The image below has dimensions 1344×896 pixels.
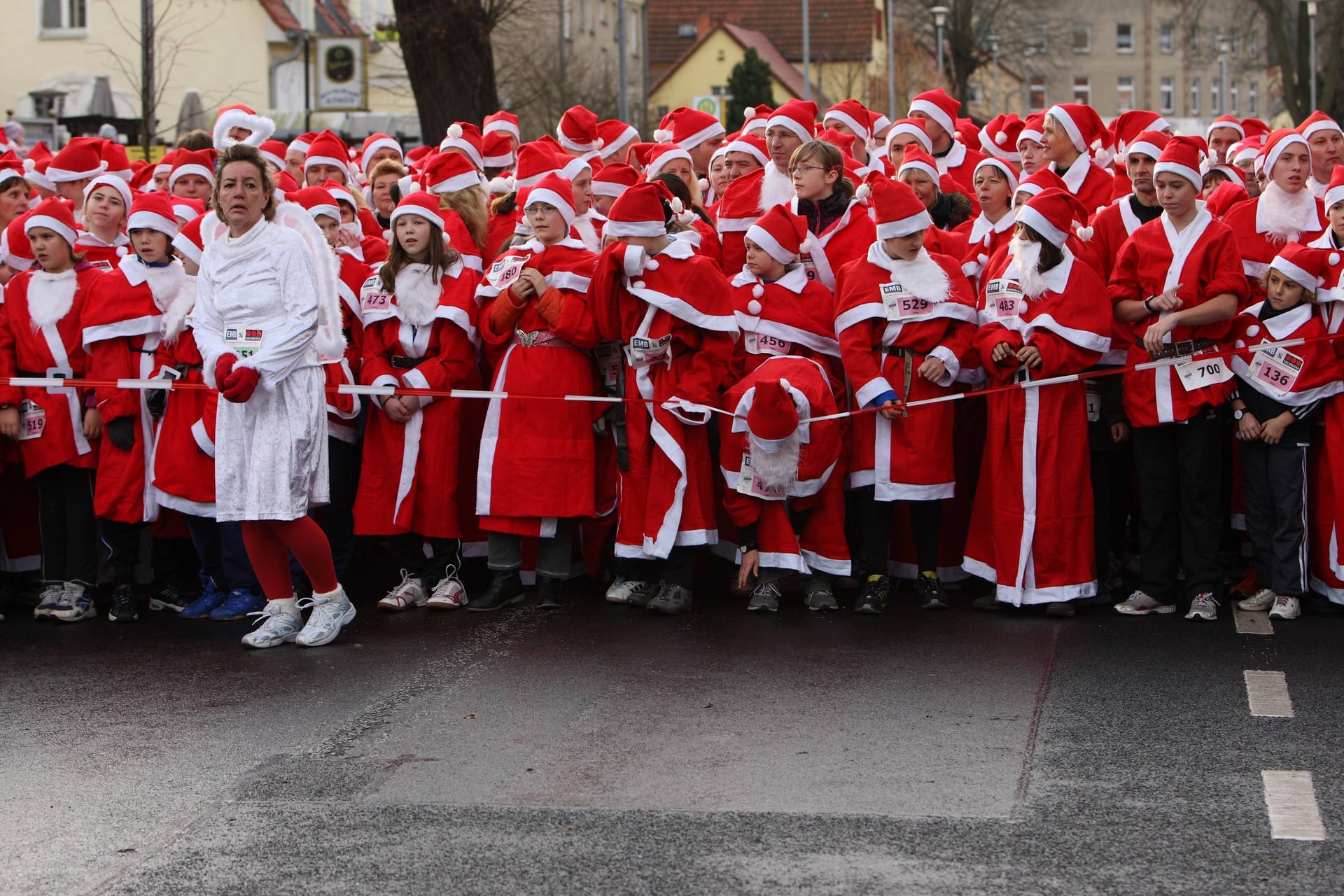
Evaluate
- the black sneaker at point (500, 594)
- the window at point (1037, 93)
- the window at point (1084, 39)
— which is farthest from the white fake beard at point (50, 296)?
the window at point (1084, 39)

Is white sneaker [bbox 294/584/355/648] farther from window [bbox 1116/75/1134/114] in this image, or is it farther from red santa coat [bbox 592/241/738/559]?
window [bbox 1116/75/1134/114]

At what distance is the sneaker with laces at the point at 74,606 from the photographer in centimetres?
834

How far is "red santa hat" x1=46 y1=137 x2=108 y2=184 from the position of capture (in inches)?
424

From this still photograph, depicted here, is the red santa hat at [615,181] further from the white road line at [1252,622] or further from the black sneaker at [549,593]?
the white road line at [1252,622]

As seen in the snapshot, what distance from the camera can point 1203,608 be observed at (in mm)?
7758

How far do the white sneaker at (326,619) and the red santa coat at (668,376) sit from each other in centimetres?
125

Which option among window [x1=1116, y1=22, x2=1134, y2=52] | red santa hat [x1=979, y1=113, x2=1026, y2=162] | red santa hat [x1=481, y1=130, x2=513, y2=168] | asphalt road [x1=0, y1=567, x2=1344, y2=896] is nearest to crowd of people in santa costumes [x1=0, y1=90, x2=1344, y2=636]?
asphalt road [x1=0, y1=567, x2=1344, y2=896]

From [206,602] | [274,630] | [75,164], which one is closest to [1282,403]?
[274,630]

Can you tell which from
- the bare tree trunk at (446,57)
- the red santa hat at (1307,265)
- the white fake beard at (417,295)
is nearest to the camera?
the red santa hat at (1307,265)

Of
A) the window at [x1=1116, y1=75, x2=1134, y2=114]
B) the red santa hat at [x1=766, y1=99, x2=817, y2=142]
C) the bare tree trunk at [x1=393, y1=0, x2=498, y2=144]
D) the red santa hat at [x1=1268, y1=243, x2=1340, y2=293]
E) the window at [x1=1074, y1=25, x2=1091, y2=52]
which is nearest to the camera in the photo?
the red santa hat at [x1=1268, y1=243, x2=1340, y2=293]

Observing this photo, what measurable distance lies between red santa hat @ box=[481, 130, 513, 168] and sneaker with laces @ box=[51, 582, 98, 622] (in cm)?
444

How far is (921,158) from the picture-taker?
9.09 meters

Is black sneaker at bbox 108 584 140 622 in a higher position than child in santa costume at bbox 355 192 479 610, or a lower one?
lower

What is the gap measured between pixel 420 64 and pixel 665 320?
11021 millimetres
